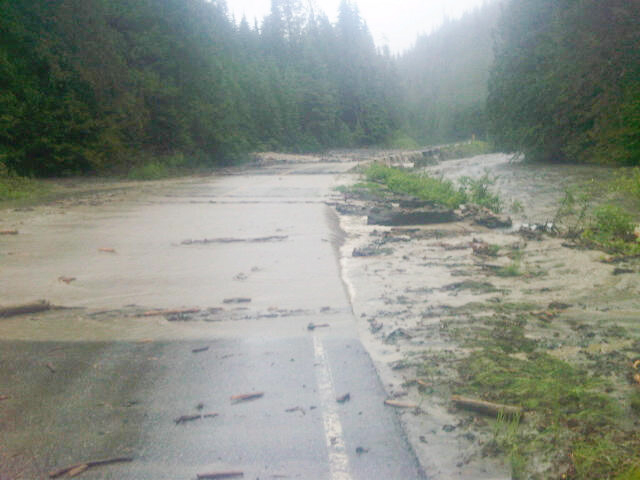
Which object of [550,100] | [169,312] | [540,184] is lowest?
[540,184]

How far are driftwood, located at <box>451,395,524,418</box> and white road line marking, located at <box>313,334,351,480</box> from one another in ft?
3.04

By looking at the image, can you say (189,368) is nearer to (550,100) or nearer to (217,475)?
(217,475)

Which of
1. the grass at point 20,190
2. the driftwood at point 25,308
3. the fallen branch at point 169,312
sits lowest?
the grass at point 20,190

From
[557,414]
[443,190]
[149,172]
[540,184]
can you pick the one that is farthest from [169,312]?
[149,172]

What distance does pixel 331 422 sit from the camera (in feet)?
14.3

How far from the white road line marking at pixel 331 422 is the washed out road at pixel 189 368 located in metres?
0.01

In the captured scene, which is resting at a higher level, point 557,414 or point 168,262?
point 557,414

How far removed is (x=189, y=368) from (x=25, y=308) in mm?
2947

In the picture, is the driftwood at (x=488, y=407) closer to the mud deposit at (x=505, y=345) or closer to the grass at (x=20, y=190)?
the mud deposit at (x=505, y=345)

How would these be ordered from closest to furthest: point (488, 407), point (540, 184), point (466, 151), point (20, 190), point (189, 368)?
point (488, 407) → point (189, 368) → point (20, 190) → point (540, 184) → point (466, 151)

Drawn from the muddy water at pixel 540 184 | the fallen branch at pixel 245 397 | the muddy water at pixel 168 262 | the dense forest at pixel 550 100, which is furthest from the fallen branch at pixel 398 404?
the dense forest at pixel 550 100

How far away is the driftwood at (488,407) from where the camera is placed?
438cm

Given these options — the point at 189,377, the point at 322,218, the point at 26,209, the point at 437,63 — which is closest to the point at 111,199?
the point at 26,209

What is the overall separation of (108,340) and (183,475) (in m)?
3.05
